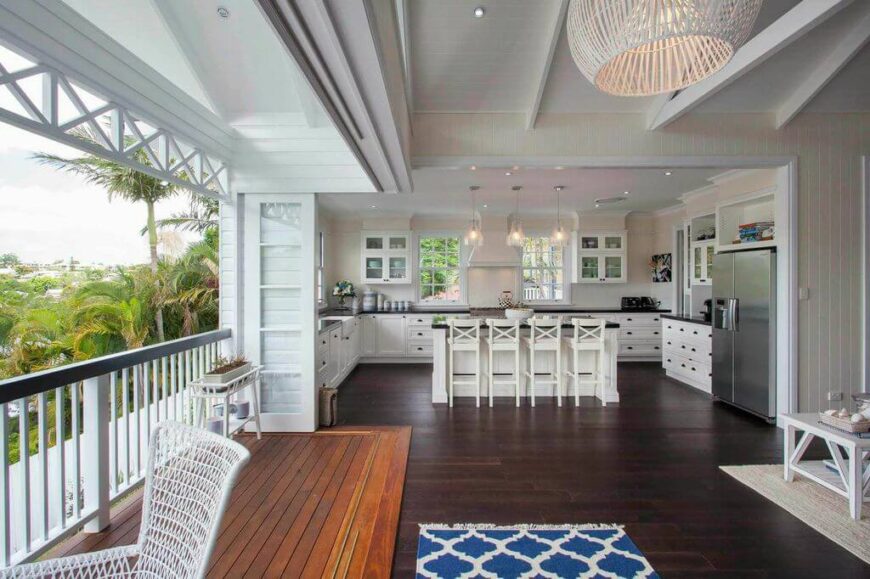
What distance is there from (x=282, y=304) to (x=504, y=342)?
2453 mm

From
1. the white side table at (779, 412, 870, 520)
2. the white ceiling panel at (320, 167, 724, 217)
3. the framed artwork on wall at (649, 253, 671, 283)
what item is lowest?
the white side table at (779, 412, 870, 520)

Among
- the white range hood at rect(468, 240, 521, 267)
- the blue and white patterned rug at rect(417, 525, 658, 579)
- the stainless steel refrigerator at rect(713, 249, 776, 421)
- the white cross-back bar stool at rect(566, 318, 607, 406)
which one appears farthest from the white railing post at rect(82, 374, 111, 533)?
the white range hood at rect(468, 240, 521, 267)

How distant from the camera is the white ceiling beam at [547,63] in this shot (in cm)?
263

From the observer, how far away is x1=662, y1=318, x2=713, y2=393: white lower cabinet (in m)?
5.10

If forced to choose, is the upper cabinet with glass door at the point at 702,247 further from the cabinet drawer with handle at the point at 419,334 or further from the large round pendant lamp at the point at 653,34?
the large round pendant lamp at the point at 653,34

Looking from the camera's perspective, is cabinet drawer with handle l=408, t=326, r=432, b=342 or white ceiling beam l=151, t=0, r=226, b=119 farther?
cabinet drawer with handle l=408, t=326, r=432, b=342

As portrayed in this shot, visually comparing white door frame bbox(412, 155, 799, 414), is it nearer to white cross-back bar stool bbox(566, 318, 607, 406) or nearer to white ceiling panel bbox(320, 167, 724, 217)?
white ceiling panel bbox(320, 167, 724, 217)

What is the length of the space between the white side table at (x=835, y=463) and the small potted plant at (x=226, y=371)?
3992 mm

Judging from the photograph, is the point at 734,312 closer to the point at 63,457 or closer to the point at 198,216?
the point at 63,457

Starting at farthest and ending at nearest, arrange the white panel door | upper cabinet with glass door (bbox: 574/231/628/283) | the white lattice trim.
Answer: upper cabinet with glass door (bbox: 574/231/628/283) → the white panel door → the white lattice trim

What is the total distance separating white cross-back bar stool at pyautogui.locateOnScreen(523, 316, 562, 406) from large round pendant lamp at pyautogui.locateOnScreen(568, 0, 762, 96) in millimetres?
3302

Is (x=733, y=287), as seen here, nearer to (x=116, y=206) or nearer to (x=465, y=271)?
(x=465, y=271)

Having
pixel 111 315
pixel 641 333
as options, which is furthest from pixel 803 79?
pixel 111 315

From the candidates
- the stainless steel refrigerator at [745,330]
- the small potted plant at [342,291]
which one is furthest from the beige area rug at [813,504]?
the small potted plant at [342,291]
